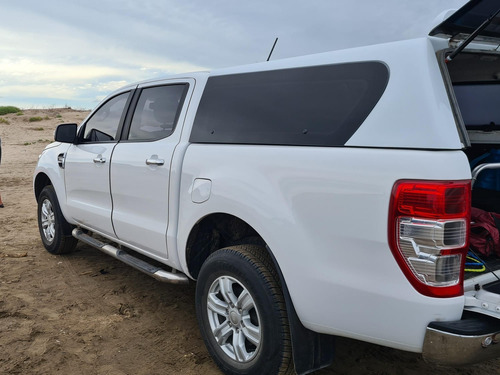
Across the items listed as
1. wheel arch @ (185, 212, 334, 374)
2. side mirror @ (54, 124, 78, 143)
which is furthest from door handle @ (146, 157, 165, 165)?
side mirror @ (54, 124, 78, 143)

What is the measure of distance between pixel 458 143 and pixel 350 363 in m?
1.77

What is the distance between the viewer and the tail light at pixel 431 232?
189 centimetres

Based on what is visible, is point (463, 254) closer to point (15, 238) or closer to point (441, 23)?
point (441, 23)

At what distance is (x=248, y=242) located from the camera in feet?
9.45

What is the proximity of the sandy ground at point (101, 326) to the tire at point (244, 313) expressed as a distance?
0.32 metres

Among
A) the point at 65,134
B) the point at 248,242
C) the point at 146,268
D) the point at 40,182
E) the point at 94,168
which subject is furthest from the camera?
the point at 40,182

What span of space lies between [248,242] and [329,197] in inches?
35.0

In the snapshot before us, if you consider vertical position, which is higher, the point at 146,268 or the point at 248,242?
the point at 248,242

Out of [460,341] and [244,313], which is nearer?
[460,341]

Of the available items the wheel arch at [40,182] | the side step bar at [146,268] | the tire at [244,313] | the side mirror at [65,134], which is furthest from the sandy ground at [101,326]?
the side mirror at [65,134]

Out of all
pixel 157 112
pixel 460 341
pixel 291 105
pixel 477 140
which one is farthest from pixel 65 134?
pixel 460 341

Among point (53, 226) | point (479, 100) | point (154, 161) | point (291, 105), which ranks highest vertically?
point (479, 100)

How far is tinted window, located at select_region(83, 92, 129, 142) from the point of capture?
4129 millimetres

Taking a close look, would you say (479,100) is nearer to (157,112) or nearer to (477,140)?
(477,140)
